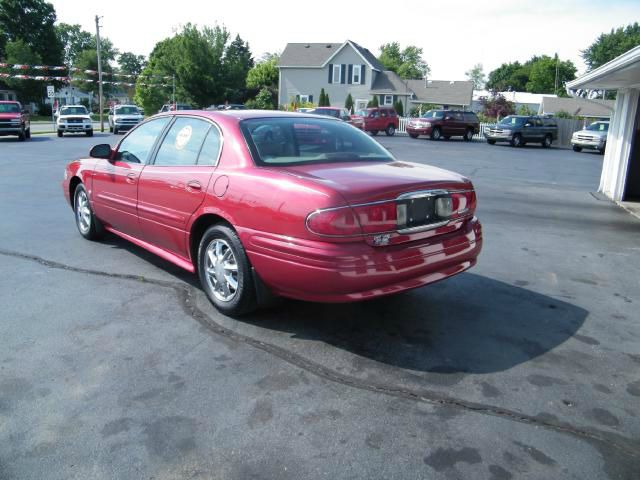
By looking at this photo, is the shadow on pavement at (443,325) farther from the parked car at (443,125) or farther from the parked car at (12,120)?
the parked car at (443,125)

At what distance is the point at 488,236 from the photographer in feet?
24.7

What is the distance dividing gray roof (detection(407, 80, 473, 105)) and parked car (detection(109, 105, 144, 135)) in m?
34.8

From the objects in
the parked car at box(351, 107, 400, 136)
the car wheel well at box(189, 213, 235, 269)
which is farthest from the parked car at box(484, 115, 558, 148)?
the car wheel well at box(189, 213, 235, 269)

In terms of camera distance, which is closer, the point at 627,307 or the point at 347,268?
the point at 347,268

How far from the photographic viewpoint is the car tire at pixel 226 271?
13.2 feet

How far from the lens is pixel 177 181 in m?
4.57

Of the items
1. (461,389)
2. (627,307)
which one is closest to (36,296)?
(461,389)

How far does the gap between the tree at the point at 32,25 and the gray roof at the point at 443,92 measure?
45.3 m

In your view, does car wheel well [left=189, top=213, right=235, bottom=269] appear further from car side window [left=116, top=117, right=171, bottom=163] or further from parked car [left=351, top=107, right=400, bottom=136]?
parked car [left=351, top=107, right=400, bottom=136]

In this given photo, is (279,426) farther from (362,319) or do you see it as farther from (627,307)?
(627,307)

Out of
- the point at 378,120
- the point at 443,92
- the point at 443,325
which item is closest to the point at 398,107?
the point at 443,92

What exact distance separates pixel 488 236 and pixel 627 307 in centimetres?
284

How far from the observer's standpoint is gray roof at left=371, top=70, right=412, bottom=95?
52688 millimetres

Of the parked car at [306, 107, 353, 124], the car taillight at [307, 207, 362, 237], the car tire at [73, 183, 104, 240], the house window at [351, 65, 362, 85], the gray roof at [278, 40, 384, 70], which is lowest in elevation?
the car tire at [73, 183, 104, 240]
